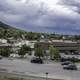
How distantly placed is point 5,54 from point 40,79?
87.4 meters

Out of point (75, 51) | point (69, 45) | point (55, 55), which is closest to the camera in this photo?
point (55, 55)

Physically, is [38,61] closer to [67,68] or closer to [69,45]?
[67,68]

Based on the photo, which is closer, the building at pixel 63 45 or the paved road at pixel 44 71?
the paved road at pixel 44 71

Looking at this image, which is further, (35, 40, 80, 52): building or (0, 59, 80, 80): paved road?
(35, 40, 80, 52): building

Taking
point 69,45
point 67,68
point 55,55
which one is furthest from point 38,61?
point 69,45

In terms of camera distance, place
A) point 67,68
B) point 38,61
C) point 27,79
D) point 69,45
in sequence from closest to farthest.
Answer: point 27,79 < point 67,68 < point 38,61 < point 69,45

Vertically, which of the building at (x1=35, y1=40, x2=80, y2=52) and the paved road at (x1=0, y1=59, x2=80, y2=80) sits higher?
the building at (x1=35, y1=40, x2=80, y2=52)

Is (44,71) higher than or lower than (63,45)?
lower

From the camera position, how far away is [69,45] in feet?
601

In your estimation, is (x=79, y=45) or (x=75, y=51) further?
(x=79, y=45)

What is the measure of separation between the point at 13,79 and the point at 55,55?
69.6 m

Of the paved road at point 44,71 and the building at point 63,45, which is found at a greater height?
the building at point 63,45

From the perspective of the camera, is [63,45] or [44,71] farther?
[63,45]

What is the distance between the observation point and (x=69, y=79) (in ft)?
143
